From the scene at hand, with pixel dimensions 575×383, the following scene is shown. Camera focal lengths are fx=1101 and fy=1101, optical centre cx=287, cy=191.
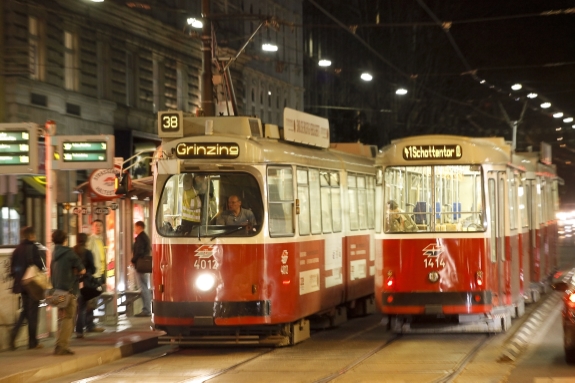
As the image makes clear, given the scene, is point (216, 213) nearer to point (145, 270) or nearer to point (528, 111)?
point (145, 270)

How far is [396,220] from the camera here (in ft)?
52.9

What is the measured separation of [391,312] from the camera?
52.6ft

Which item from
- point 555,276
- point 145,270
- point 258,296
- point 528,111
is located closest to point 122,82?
point 555,276

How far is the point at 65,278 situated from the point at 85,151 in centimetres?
244

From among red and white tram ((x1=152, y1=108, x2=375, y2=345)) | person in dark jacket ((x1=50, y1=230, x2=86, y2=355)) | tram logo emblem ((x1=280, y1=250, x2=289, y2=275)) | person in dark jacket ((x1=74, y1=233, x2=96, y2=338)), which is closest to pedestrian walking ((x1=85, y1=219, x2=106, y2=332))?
person in dark jacket ((x1=74, y1=233, x2=96, y2=338))

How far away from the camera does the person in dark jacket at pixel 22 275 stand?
15.0 meters

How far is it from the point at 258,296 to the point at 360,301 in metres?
5.81

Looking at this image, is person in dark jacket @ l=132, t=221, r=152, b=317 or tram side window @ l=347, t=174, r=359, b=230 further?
person in dark jacket @ l=132, t=221, r=152, b=317

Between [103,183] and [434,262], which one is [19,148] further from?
[434,262]

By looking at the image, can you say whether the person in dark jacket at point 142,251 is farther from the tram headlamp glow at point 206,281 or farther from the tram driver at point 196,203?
the tram headlamp glow at point 206,281

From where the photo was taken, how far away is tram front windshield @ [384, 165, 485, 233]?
628 inches

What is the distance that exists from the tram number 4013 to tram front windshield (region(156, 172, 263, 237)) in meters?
0.35

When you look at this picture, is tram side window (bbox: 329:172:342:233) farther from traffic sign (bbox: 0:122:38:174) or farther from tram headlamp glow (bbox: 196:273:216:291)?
traffic sign (bbox: 0:122:38:174)

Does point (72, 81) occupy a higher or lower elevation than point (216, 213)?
higher
